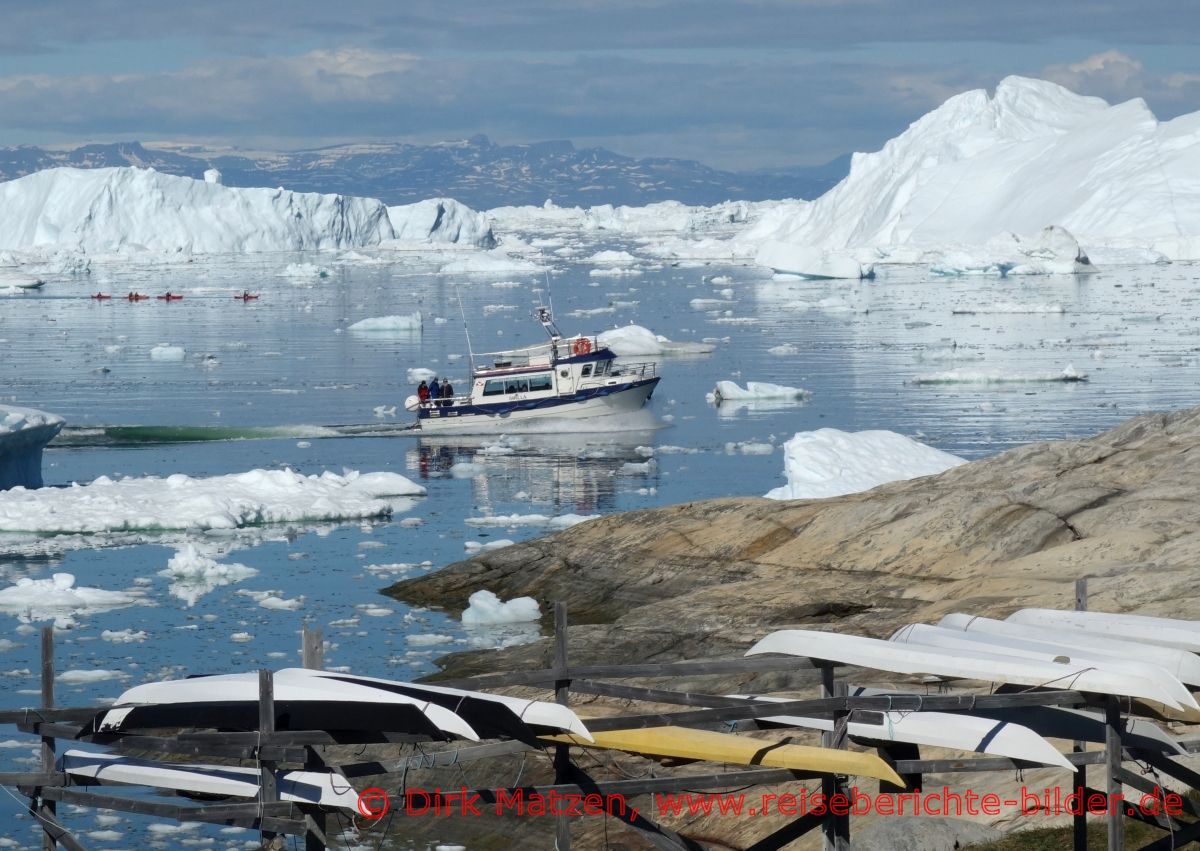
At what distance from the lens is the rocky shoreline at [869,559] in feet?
51.6

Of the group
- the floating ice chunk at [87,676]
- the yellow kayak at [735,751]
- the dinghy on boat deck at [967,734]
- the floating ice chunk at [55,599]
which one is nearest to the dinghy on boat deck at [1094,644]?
the dinghy on boat deck at [967,734]

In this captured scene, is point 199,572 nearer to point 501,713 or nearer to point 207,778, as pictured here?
point 207,778

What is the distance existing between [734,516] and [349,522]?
9396 mm

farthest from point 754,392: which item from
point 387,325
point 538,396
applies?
point 387,325

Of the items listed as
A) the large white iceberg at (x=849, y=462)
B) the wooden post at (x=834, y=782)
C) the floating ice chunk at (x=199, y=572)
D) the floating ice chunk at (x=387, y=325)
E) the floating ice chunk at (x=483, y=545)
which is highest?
the wooden post at (x=834, y=782)

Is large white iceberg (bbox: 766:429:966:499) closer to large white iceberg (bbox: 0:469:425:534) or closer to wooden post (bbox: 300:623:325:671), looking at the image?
large white iceberg (bbox: 0:469:425:534)

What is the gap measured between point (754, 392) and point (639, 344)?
13.3m

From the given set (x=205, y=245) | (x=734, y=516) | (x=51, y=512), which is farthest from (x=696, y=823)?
(x=205, y=245)

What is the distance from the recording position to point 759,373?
5381 cm

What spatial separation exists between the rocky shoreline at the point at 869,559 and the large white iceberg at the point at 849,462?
513 centimetres

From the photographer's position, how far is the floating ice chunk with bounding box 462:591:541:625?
65.9 ft

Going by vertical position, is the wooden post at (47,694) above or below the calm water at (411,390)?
above

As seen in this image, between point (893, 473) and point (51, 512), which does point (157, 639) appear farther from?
point (893, 473)

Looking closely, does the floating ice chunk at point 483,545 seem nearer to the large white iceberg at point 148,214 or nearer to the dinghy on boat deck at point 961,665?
the dinghy on boat deck at point 961,665
